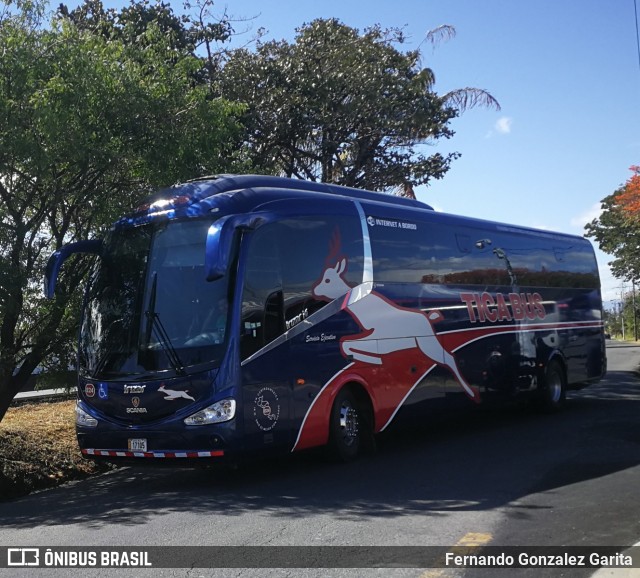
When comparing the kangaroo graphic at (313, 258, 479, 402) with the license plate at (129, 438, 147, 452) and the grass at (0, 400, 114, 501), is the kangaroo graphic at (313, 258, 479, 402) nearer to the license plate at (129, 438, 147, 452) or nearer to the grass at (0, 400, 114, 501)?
the license plate at (129, 438, 147, 452)

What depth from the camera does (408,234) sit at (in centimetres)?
1278

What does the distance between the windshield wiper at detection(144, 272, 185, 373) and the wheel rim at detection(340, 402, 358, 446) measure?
2.63 m

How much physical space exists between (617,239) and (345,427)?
47.6m

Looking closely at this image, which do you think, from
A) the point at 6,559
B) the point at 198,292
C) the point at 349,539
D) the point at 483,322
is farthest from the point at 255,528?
the point at 483,322

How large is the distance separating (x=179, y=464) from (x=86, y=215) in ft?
16.0

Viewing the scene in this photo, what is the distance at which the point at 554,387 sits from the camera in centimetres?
1698

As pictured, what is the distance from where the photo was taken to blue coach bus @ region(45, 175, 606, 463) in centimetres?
944

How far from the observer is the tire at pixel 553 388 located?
16.5 meters

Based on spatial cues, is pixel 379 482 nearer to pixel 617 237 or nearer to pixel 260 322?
pixel 260 322

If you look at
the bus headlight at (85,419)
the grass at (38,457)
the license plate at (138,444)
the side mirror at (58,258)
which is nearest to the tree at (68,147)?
the side mirror at (58,258)

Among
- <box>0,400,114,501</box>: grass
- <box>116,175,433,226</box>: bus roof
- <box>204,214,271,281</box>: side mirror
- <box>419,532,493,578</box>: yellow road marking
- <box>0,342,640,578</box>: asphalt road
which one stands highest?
<box>116,175,433,226</box>: bus roof

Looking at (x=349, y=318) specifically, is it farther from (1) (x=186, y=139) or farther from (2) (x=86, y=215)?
(2) (x=86, y=215)

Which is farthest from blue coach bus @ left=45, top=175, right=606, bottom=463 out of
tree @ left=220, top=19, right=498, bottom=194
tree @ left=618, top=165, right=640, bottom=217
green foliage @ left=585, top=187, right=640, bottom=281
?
green foliage @ left=585, top=187, right=640, bottom=281

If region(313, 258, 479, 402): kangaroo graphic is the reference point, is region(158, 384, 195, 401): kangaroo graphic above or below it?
below
